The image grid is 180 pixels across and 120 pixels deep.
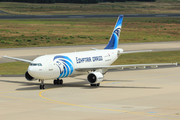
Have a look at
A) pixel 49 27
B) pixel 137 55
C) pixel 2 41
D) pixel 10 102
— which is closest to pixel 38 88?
pixel 10 102

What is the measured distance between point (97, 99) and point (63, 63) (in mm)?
8321

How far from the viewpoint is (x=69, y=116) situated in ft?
91.8

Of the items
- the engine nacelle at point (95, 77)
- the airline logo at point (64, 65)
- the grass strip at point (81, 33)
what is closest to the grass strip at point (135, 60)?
the airline logo at point (64, 65)

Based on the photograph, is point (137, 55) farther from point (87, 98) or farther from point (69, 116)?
point (69, 116)

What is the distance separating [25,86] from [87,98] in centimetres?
1141

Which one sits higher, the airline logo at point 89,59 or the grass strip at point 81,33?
the grass strip at point 81,33

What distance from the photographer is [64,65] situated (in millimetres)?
42438

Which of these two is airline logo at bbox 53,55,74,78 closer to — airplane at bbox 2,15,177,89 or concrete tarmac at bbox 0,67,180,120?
airplane at bbox 2,15,177,89

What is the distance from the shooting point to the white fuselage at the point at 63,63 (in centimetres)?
4047

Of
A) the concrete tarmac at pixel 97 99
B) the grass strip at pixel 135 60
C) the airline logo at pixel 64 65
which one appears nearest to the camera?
the concrete tarmac at pixel 97 99

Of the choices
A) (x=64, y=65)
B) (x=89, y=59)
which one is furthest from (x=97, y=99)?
(x=89, y=59)

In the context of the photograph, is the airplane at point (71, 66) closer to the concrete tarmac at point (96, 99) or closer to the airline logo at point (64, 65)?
the airline logo at point (64, 65)

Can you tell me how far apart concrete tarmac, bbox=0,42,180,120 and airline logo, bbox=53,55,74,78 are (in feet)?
6.33

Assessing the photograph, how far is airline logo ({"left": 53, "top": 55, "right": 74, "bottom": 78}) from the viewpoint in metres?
41.9
